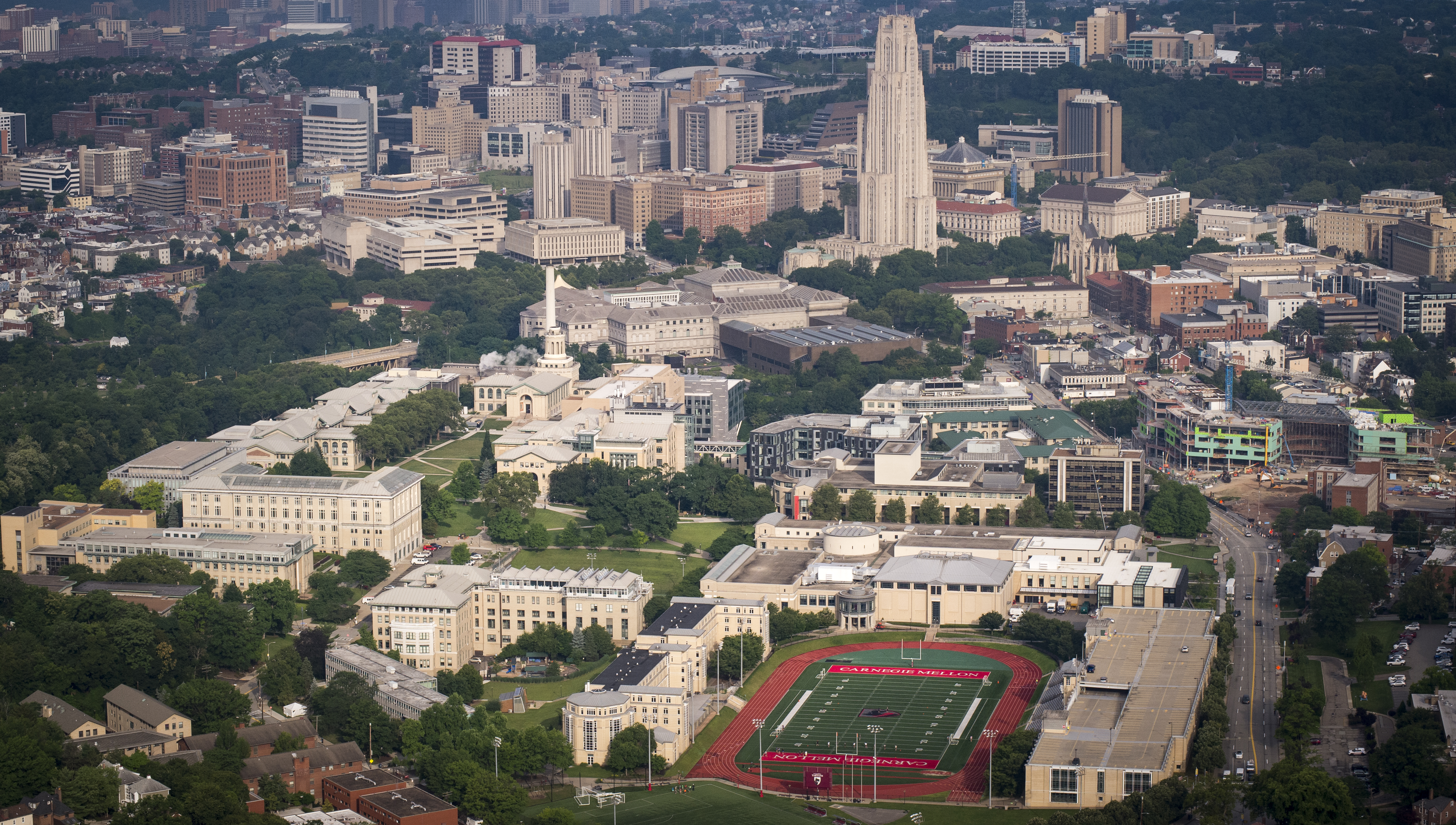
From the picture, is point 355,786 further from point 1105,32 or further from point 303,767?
point 1105,32

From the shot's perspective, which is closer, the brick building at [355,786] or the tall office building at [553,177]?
the brick building at [355,786]

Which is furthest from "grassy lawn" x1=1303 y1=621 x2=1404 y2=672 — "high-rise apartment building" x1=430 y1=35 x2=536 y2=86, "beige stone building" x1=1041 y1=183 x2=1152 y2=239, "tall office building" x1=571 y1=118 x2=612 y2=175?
"high-rise apartment building" x1=430 y1=35 x2=536 y2=86

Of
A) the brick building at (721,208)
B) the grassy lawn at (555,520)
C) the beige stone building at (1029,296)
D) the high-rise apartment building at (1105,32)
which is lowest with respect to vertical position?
the grassy lawn at (555,520)

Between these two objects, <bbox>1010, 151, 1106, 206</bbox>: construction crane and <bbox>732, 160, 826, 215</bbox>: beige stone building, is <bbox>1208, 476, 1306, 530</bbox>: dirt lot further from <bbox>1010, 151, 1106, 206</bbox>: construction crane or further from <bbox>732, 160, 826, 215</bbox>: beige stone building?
<bbox>732, 160, 826, 215</bbox>: beige stone building

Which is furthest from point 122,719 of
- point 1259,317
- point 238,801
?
point 1259,317

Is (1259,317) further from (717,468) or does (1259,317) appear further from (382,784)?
(382,784)

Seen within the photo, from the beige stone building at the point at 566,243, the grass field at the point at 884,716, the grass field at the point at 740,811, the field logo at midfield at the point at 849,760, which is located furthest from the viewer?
the beige stone building at the point at 566,243

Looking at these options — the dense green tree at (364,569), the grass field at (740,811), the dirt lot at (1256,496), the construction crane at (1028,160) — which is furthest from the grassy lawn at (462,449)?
the construction crane at (1028,160)

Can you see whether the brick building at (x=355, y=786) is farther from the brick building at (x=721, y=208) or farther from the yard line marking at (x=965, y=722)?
the brick building at (x=721, y=208)
